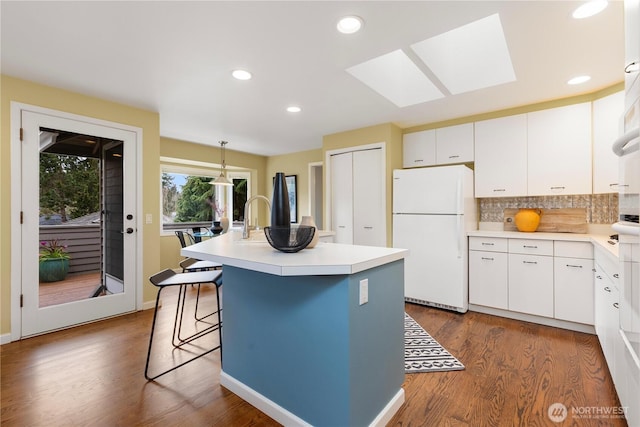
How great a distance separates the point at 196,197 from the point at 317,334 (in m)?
5.49

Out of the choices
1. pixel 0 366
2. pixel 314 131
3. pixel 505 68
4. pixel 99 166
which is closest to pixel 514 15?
pixel 505 68

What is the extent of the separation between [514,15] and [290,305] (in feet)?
7.26

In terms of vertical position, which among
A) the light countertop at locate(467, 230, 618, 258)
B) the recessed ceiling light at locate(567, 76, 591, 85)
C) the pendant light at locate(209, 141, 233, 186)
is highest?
the recessed ceiling light at locate(567, 76, 591, 85)

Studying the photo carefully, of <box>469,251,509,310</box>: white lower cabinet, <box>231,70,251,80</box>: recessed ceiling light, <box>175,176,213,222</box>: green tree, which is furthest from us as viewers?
<box>175,176,213,222</box>: green tree

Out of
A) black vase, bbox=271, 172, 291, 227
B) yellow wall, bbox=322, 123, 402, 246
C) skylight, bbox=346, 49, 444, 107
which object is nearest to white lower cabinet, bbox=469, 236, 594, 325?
yellow wall, bbox=322, 123, 402, 246

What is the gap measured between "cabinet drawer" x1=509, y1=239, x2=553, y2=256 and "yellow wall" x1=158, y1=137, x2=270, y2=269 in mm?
4609

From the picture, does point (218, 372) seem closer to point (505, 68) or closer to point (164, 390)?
point (164, 390)

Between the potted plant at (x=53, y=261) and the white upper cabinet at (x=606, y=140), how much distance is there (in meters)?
5.29

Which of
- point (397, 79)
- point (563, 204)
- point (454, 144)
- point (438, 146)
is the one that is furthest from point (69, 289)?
point (563, 204)

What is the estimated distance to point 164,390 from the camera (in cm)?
192

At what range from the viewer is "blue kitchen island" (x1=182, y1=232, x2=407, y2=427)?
1.37 metres

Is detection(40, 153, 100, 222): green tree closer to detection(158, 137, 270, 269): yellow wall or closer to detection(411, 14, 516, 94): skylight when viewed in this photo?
detection(158, 137, 270, 269): yellow wall

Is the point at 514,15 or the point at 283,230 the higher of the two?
the point at 514,15

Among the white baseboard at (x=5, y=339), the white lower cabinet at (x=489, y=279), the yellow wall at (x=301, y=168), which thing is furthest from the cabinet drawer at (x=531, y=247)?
Result: the white baseboard at (x=5, y=339)
